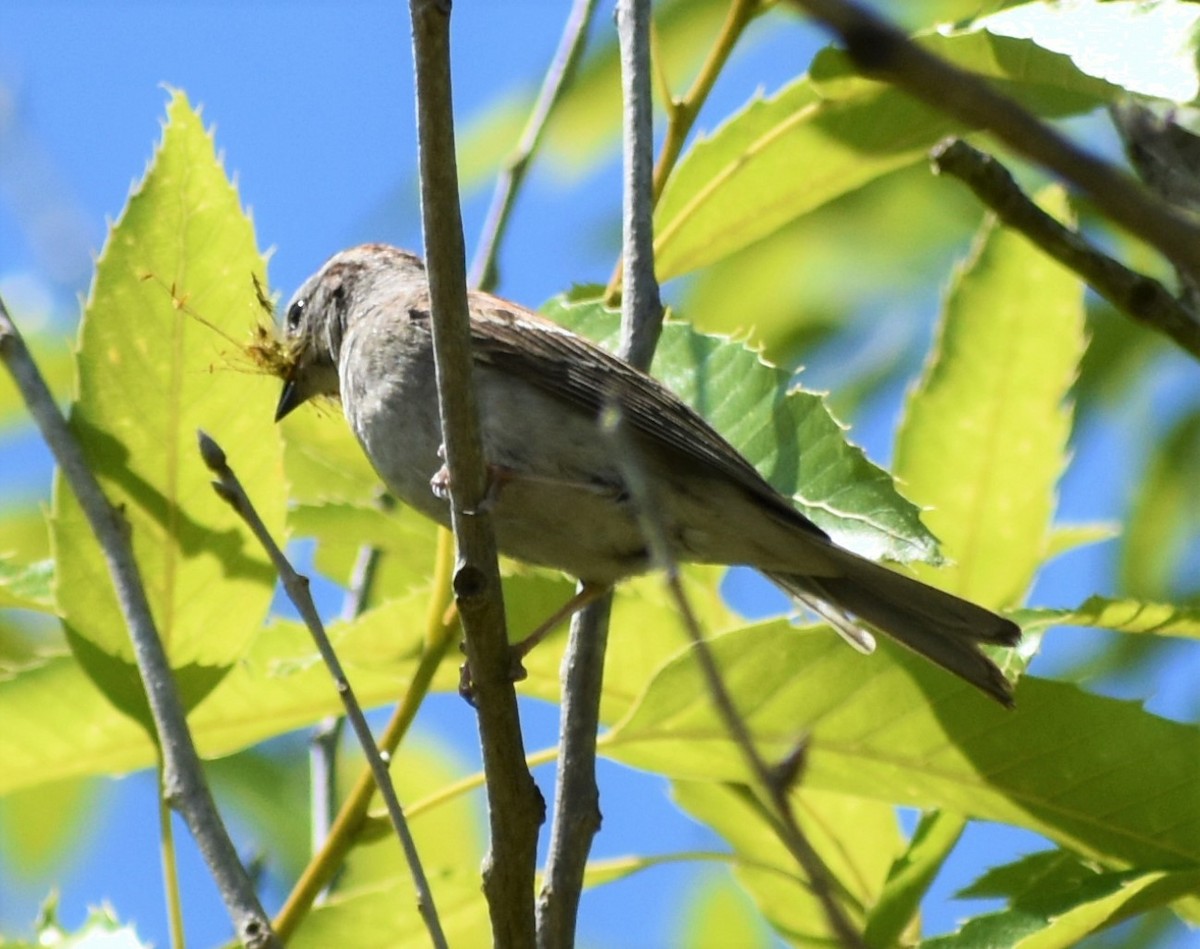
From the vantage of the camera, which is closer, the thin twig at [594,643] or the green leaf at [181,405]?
the thin twig at [594,643]

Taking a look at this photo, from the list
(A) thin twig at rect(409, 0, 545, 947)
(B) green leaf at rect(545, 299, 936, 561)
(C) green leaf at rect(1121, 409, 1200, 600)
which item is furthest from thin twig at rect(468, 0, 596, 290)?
(C) green leaf at rect(1121, 409, 1200, 600)

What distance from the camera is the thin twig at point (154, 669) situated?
7.84 feet

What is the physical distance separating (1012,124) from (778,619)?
7.11ft

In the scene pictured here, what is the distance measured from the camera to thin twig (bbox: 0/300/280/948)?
2.39 metres

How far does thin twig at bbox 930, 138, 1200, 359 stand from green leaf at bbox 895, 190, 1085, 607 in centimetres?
89

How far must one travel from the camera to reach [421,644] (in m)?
3.35

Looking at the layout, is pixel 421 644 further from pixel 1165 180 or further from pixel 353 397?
pixel 1165 180

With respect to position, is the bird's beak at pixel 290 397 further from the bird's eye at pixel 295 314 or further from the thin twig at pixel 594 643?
the thin twig at pixel 594 643

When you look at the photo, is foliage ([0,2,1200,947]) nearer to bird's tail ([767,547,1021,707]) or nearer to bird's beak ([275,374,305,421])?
bird's tail ([767,547,1021,707])

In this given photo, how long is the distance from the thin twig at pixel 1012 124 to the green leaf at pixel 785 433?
6.94ft

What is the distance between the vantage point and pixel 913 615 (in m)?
3.78

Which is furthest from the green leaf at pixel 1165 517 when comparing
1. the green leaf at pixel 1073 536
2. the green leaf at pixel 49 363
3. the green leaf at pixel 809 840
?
the green leaf at pixel 49 363

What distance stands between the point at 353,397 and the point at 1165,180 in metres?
2.00

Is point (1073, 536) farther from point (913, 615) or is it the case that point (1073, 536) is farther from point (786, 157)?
point (786, 157)
